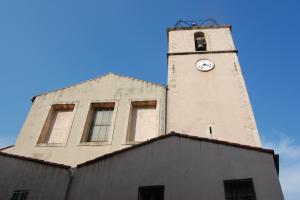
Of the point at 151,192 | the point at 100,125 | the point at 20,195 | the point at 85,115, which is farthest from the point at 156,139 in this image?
the point at 85,115

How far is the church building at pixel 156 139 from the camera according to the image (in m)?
8.82

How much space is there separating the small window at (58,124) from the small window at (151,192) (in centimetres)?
585

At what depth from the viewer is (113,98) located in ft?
50.3

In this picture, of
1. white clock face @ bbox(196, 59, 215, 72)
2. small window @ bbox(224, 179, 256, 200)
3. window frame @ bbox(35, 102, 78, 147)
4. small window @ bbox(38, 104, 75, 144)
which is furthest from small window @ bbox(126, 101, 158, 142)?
small window @ bbox(224, 179, 256, 200)

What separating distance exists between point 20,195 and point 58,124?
569cm

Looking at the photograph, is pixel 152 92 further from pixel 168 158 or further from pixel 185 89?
pixel 168 158

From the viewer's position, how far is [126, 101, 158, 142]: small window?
1387 centimetres

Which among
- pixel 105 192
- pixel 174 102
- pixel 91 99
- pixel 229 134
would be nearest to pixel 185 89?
pixel 174 102

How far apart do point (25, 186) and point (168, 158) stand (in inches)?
169

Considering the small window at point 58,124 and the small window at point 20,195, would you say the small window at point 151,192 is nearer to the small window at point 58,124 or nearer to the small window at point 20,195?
the small window at point 20,195

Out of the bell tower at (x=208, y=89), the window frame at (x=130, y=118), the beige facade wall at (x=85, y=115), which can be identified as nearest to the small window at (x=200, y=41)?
the bell tower at (x=208, y=89)

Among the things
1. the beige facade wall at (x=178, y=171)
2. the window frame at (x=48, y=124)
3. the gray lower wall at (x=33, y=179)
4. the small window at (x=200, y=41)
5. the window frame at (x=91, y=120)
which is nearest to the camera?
the beige facade wall at (x=178, y=171)

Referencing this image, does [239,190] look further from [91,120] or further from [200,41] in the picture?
[200,41]

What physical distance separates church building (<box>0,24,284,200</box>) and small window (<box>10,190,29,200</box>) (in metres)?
0.06
